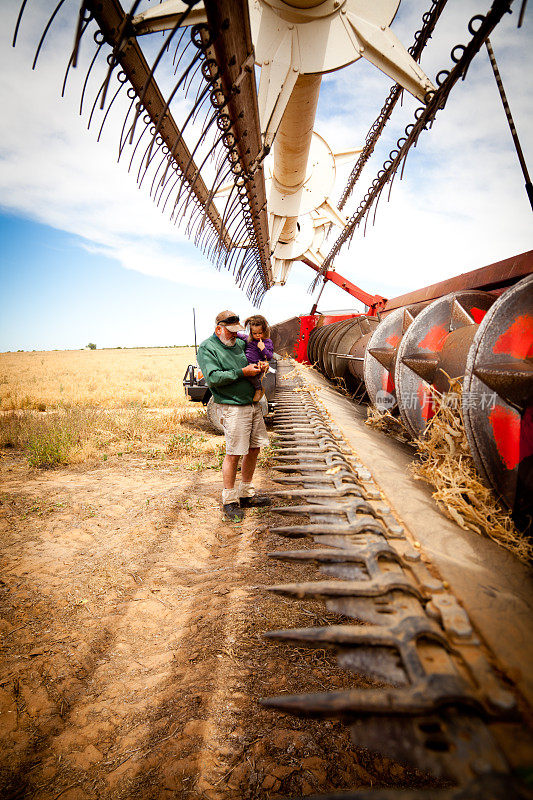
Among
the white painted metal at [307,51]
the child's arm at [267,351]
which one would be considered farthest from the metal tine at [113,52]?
the child's arm at [267,351]

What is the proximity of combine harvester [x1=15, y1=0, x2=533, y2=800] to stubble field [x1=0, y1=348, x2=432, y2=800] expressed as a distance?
1.71ft

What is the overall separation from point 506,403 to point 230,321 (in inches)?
94.2

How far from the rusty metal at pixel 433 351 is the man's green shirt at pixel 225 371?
55.9 inches

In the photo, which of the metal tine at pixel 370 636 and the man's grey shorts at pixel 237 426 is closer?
the metal tine at pixel 370 636

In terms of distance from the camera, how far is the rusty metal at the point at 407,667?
69 centimetres

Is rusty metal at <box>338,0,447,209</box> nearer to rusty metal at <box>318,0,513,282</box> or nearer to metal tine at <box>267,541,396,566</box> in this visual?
rusty metal at <box>318,0,513,282</box>

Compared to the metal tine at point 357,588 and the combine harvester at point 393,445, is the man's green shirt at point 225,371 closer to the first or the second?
the combine harvester at point 393,445

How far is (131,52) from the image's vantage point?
86.7 inches

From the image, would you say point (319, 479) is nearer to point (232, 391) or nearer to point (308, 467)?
point (308, 467)

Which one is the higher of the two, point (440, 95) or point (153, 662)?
point (440, 95)

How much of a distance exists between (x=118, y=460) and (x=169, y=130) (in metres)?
4.44

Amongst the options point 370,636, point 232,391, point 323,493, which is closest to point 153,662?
point 323,493

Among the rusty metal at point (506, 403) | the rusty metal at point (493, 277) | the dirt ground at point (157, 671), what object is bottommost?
the dirt ground at point (157, 671)

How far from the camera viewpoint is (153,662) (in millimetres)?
2035
